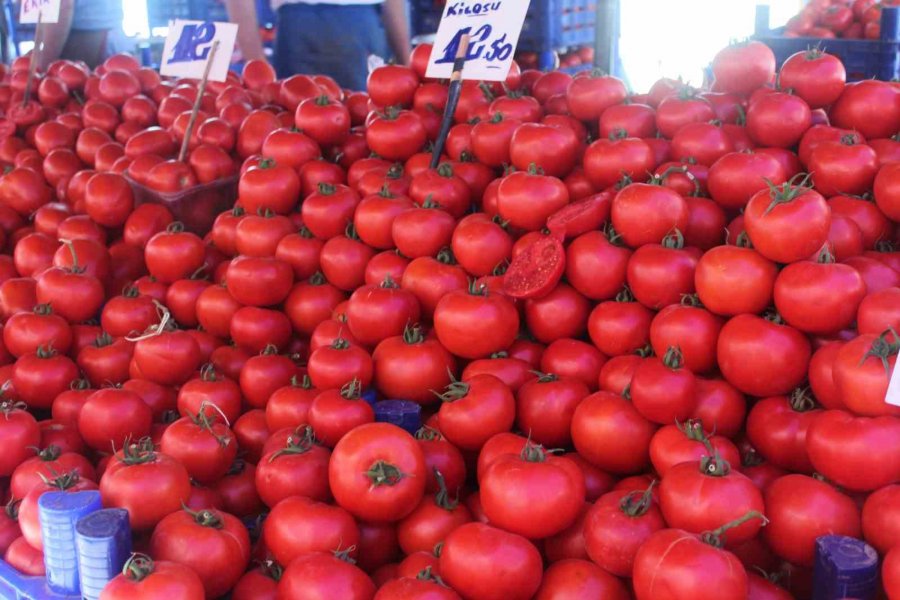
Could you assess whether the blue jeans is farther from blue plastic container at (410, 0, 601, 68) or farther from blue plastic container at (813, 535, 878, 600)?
blue plastic container at (813, 535, 878, 600)

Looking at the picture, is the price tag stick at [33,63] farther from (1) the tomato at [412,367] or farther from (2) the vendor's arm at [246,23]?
(1) the tomato at [412,367]

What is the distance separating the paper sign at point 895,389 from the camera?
50.9 inches

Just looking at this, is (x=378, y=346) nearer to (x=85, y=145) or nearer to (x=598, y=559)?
(x=598, y=559)

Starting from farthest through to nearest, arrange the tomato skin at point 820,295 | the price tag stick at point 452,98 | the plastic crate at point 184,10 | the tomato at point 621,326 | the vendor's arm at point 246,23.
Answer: the plastic crate at point 184,10
the vendor's arm at point 246,23
the price tag stick at point 452,98
the tomato at point 621,326
the tomato skin at point 820,295

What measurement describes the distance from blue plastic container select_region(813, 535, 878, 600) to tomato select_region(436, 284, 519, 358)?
0.77 m

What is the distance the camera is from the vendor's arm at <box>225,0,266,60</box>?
4289 millimetres

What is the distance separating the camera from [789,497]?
139cm

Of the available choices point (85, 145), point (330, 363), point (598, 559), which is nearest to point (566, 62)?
point (85, 145)

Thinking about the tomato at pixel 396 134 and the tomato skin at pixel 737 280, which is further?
the tomato at pixel 396 134

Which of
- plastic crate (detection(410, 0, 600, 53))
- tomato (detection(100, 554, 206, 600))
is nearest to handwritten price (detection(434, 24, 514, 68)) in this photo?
tomato (detection(100, 554, 206, 600))

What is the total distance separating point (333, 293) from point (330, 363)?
0.44 m

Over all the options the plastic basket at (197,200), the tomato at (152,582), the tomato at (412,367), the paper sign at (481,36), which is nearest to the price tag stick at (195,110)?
the plastic basket at (197,200)

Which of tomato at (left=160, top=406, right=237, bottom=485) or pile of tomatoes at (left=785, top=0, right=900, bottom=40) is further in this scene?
pile of tomatoes at (left=785, top=0, right=900, bottom=40)

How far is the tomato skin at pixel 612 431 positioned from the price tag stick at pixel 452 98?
982mm
